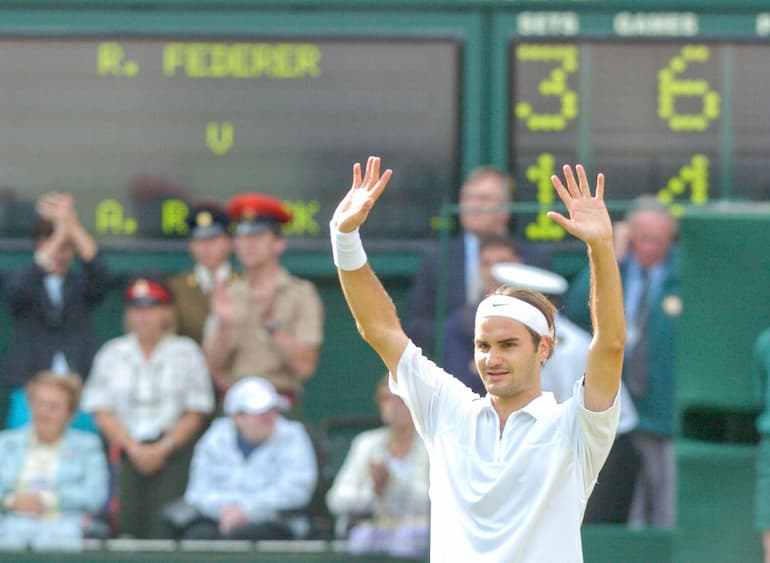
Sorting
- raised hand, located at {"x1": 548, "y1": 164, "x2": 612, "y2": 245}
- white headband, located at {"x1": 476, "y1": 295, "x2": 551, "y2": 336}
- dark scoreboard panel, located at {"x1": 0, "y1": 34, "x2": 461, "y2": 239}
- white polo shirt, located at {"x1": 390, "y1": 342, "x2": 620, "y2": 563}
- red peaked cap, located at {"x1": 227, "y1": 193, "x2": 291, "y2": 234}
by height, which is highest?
dark scoreboard panel, located at {"x1": 0, "y1": 34, "x2": 461, "y2": 239}

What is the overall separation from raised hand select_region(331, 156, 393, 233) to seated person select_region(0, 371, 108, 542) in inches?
152

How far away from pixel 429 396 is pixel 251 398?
369cm

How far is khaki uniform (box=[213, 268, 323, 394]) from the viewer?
31.4ft

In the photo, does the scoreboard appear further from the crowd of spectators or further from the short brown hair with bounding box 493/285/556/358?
the short brown hair with bounding box 493/285/556/358

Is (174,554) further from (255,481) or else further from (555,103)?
(555,103)

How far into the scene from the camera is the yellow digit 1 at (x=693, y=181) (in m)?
10.1

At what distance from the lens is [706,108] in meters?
10.1

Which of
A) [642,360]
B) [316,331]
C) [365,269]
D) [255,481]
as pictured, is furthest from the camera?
[316,331]

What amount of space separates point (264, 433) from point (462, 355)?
1.11 metres

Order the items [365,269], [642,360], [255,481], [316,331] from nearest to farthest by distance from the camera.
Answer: [365,269], [642,360], [255,481], [316,331]

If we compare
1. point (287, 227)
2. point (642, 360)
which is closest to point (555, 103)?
point (287, 227)

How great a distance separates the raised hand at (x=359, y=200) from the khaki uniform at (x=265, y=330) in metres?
3.97

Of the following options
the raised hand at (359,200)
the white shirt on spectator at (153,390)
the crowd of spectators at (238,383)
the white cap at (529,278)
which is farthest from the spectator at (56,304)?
the raised hand at (359,200)

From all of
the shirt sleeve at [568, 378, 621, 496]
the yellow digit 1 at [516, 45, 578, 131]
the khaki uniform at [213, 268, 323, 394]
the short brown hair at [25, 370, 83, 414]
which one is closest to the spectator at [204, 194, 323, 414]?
the khaki uniform at [213, 268, 323, 394]
